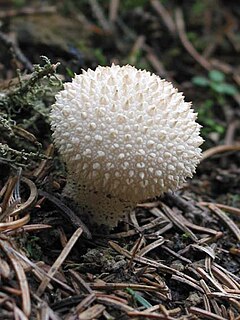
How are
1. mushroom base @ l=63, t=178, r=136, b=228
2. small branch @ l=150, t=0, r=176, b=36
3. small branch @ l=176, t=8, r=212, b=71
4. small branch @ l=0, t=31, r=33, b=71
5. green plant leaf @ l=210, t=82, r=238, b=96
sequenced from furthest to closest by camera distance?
small branch @ l=150, t=0, r=176, b=36
small branch @ l=176, t=8, r=212, b=71
green plant leaf @ l=210, t=82, r=238, b=96
small branch @ l=0, t=31, r=33, b=71
mushroom base @ l=63, t=178, r=136, b=228

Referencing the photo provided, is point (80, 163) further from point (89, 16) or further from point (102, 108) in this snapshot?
point (89, 16)

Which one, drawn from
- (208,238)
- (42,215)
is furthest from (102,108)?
(208,238)

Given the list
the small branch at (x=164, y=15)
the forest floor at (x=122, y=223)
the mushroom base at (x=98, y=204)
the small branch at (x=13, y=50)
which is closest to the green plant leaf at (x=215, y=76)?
the forest floor at (x=122, y=223)

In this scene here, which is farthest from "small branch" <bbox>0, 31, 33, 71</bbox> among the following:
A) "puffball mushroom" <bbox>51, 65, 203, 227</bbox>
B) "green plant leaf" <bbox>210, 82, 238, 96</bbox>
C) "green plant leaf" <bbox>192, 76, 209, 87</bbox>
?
"green plant leaf" <bbox>210, 82, 238, 96</bbox>

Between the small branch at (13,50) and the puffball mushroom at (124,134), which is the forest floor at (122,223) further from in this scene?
the puffball mushroom at (124,134)

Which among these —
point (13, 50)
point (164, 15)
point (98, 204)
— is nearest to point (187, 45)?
point (164, 15)

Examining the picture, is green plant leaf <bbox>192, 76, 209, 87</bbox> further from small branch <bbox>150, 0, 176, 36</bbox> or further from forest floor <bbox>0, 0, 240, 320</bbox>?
small branch <bbox>150, 0, 176, 36</bbox>
